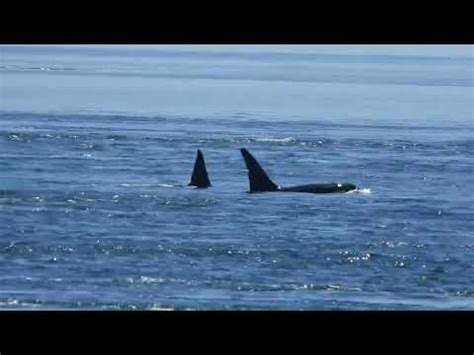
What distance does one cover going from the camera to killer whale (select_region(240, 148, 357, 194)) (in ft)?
79.3

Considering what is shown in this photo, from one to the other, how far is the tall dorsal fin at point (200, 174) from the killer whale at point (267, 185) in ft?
2.16

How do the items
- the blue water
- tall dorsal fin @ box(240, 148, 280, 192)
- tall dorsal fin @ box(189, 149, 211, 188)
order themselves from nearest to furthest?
the blue water < tall dorsal fin @ box(189, 149, 211, 188) < tall dorsal fin @ box(240, 148, 280, 192)

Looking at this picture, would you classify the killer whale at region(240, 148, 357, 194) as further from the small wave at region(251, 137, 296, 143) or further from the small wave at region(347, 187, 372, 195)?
the small wave at region(251, 137, 296, 143)

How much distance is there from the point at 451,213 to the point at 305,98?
29829 mm

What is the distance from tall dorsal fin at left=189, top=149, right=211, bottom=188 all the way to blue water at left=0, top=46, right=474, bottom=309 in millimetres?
150

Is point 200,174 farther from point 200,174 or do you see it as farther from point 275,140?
point 275,140

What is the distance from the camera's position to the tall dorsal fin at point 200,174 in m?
23.5

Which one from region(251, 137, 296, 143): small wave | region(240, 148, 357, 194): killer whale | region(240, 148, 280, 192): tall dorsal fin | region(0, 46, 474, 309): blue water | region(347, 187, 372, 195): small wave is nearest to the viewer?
region(0, 46, 474, 309): blue water

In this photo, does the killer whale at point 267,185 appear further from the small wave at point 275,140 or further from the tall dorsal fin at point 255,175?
the small wave at point 275,140

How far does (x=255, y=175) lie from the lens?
24.2 meters

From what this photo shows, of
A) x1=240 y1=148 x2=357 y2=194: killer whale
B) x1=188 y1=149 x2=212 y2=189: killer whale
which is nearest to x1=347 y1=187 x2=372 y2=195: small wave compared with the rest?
x1=240 y1=148 x2=357 y2=194: killer whale

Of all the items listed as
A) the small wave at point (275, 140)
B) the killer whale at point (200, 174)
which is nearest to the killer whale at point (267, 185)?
the killer whale at point (200, 174)
